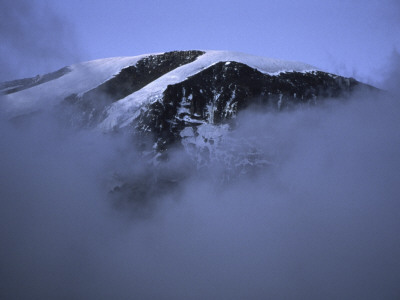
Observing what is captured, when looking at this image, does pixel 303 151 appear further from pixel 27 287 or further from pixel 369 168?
pixel 27 287

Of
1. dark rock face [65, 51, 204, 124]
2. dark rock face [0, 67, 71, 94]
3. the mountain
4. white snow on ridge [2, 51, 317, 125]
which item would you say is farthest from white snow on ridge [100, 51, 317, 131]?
dark rock face [0, 67, 71, 94]

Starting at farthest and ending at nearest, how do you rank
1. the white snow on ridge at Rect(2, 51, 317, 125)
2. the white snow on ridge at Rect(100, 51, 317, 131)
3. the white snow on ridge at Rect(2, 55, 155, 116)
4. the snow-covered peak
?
1. the snow-covered peak
2. the white snow on ridge at Rect(2, 55, 155, 116)
3. the white snow on ridge at Rect(2, 51, 317, 125)
4. the white snow on ridge at Rect(100, 51, 317, 131)

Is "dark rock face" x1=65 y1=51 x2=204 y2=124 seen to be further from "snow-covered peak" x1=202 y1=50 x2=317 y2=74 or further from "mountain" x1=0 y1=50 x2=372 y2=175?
"snow-covered peak" x1=202 y1=50 x2=317 y2=74

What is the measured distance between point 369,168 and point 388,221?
49.0ft

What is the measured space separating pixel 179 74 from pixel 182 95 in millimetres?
5870

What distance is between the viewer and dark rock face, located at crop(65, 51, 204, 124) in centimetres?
6612

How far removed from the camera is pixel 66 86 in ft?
232

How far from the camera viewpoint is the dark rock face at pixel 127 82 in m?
66.1

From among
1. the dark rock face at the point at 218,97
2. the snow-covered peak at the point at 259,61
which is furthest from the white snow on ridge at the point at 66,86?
the snow-covered peak at the point at 259,61

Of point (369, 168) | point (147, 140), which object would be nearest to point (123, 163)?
point (147, 140)

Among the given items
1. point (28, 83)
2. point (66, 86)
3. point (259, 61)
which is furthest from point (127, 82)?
point (28, 83)

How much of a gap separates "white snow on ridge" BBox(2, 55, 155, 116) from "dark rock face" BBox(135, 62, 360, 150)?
54.6 ft

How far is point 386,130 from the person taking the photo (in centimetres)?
7981

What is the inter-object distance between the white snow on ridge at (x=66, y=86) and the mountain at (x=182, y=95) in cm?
20
